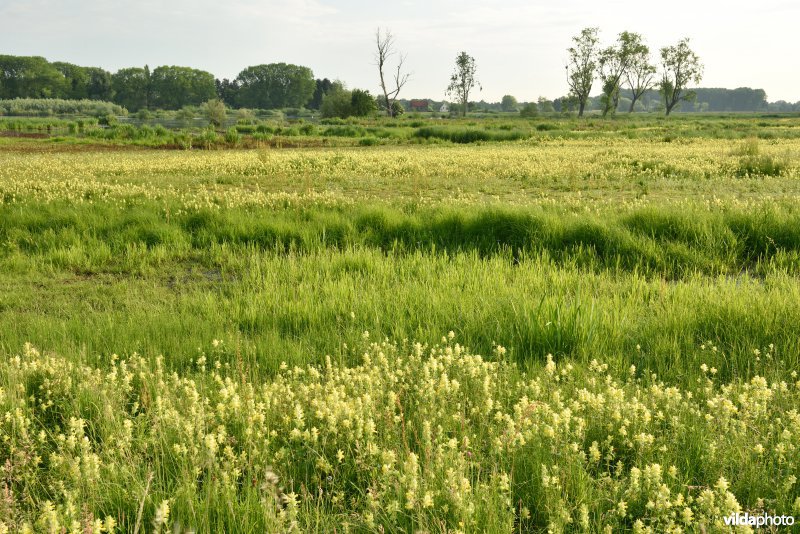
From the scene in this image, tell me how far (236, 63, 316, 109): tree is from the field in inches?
6305

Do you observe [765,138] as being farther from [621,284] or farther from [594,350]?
[594,350]

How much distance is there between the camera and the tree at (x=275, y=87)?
163m

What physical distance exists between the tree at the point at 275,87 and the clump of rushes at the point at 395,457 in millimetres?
167998

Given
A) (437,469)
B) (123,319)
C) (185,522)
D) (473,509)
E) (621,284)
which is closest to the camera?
(473,509)

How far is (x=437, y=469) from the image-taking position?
107 inches

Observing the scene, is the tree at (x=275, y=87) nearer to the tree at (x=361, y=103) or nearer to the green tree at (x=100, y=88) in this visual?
the green tree at (x=100, y=88)

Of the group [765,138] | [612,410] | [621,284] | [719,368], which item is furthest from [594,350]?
[765,138]

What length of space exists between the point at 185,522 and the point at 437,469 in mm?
1168

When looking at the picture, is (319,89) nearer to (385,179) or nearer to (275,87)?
(275,87)

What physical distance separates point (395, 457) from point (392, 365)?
1.33 m

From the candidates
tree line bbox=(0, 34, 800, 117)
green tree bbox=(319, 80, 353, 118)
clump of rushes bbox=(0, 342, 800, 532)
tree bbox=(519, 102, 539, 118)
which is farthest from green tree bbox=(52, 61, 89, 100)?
clump of rushes bbox=(0, 342, 800, 532)

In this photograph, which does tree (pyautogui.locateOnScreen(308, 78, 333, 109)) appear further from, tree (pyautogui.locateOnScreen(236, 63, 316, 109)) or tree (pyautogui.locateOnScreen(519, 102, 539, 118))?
tree (pyautogui.locateOnScreen(519, 102, 539, 118))

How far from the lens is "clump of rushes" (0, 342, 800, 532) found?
2508 millimetres

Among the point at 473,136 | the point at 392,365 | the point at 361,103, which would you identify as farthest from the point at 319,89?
the point at 392,365
